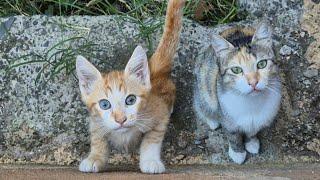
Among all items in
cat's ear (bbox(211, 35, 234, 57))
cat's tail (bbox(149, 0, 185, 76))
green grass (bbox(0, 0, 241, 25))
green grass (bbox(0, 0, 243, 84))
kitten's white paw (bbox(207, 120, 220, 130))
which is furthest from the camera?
green grass (bbox(0, 0, 241, 25))

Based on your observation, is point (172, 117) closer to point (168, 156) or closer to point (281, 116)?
point (168, 156)

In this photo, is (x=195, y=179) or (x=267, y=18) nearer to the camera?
(x=195, y=179)

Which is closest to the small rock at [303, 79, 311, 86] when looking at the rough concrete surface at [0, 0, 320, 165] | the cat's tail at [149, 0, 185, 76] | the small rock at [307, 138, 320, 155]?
the rough concrete surface at [0, 0, 320, 165]

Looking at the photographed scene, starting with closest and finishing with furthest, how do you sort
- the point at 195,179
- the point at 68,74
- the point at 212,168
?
the point at 195,179 → the point at 212,168 → the point at 68,74

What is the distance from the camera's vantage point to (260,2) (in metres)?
3.67

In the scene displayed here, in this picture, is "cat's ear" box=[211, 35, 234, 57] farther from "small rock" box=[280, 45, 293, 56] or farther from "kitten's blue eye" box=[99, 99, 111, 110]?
"kitten's blue eye" box=[99, 99, 111, 110]

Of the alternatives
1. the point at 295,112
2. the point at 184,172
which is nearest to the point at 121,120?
the point at 184,172

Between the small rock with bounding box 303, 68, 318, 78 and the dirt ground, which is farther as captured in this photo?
the small rock with bounding box 303, 68, 318, 78

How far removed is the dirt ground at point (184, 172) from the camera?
2969 millimetres

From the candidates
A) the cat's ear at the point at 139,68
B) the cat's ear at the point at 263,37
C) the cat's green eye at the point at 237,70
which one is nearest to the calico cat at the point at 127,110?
the cat's ear at the point at 139,68

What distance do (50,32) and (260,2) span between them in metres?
1.00

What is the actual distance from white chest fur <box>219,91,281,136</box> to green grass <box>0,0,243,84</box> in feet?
1.79

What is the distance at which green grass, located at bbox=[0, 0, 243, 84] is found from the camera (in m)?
3.54

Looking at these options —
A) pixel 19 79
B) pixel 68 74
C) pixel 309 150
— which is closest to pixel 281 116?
pixel 309 150
